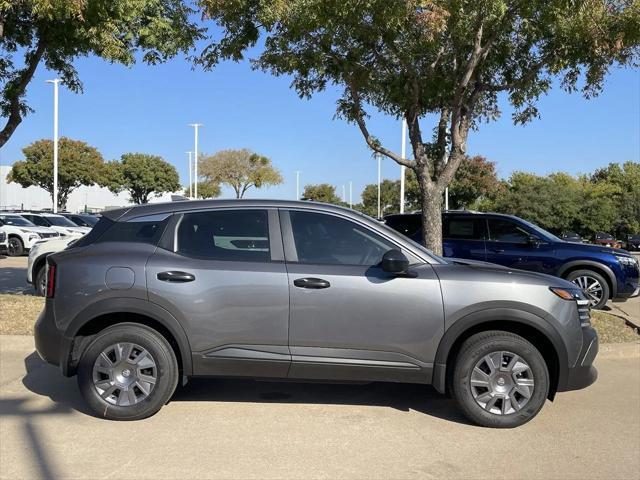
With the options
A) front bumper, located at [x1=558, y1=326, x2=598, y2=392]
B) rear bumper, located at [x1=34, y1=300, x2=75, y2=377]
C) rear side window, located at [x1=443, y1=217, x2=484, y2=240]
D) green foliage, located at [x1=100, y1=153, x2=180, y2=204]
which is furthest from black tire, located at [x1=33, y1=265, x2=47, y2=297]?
green foliage, located at [x1=100, y1=153, x2=180, y2=204]

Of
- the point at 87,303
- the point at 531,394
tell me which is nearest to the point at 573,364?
the point at 531,394

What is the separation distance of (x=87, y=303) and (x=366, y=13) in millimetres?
5119

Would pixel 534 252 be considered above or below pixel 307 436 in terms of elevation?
above

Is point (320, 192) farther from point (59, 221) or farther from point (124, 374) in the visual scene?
point (124, 374)

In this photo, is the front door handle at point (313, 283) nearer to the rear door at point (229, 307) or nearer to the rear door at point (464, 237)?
the rear door at point (229, 307)

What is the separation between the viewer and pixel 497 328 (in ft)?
15.4

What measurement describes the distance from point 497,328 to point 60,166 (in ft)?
145

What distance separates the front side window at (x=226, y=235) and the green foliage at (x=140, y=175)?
4766cm

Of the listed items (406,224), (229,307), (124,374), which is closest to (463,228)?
(406,224)

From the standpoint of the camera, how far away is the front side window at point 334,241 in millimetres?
4695

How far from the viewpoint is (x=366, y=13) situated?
7523mm

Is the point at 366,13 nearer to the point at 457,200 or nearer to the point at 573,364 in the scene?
the point at 573,364

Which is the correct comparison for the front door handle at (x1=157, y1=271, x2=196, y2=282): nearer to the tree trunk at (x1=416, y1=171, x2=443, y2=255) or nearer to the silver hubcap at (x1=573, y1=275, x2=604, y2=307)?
the tree trunk at (x1=416, y1=171, x2=443, y2=255)

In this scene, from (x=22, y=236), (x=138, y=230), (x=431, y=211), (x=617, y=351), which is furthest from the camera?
(x=22, y=236)
